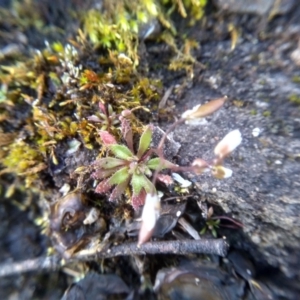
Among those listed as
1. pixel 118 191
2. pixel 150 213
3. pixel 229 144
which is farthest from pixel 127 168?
pixel 229 144

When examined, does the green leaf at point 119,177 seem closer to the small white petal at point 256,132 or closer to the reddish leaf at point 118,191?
the reddish leaf at point 118,191

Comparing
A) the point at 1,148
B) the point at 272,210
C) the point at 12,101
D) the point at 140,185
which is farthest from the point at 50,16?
the point at 272,210

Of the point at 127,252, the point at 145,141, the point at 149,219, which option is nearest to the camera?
the point at 149,219

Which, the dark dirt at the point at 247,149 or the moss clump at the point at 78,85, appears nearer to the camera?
the dark dirt at the point at 247,149

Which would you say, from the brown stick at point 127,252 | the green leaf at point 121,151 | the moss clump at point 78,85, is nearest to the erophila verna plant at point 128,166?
the green leaf at point 121,151

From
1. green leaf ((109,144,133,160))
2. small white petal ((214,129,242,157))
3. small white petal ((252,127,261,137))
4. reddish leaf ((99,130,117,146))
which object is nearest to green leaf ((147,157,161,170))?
green leaf ((109,144,133,160))

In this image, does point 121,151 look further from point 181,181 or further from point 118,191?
point 181,181
